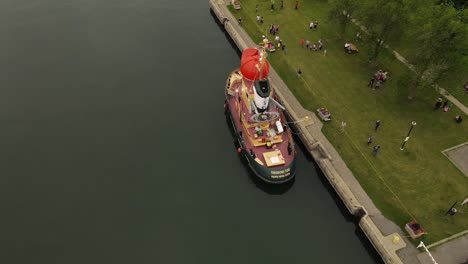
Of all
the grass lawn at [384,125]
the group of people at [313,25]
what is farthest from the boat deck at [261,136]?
the group of people at [313,25]

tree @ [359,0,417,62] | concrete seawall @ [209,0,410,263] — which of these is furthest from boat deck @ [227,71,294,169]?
tree @ [359,0,417,62]

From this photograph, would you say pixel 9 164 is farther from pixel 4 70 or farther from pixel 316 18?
pixel 316 18

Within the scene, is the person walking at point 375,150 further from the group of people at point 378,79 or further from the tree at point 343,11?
the tree at point 343,11

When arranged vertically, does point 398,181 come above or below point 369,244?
above

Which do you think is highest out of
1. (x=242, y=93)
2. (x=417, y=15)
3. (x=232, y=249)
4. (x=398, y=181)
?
(x=417, y=15)

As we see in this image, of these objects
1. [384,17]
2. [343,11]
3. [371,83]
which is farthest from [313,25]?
[371,83]

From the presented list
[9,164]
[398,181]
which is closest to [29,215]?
[9,164]

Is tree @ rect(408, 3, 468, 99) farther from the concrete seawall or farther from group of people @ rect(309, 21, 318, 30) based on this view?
group of people @ rect(309, 21, 318, 30)
